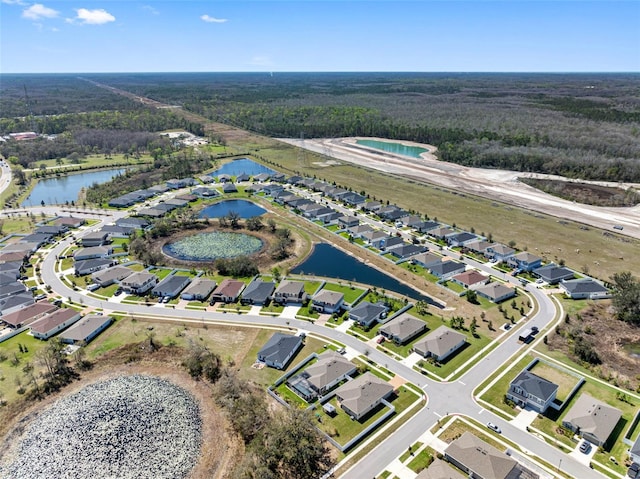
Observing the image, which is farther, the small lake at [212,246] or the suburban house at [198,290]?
the small lake at [212,246]

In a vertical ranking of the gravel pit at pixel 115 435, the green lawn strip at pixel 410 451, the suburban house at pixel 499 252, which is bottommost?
the gravel pit at pixel 115 435

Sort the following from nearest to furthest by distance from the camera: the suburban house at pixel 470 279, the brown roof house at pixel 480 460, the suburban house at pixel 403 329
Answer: the brown roof house at pixel 480 460
the suburban house at pixel 403 329
the suburban house at pixel 470 279

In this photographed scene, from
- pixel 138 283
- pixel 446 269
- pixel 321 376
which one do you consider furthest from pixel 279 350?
pixel 446 269

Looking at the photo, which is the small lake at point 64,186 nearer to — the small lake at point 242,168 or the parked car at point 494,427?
the small lake at point 242,168

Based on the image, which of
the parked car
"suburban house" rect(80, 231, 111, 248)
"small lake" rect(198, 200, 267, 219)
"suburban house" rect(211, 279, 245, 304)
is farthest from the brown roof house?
"small lake" rect(198, 200, 267, 219)

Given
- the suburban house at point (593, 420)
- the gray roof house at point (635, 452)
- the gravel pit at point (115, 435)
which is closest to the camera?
the gray roof house at point (635, 452)

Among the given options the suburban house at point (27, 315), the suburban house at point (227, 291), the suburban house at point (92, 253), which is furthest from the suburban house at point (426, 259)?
the suburban house at point (27, 315)
